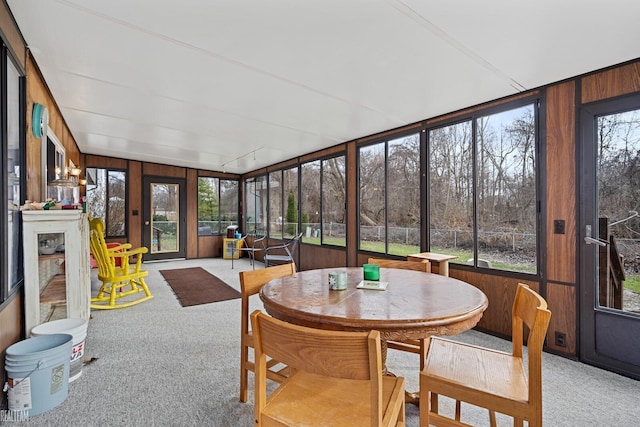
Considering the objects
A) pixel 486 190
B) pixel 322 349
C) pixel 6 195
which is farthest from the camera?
pixel 486 190

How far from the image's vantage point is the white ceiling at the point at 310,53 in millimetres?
1878

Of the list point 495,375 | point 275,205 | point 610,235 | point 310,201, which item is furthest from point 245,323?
point 275,205

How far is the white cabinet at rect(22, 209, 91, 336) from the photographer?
2.26 m

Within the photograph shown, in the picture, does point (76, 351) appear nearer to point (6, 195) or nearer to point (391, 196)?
point (6, 195)

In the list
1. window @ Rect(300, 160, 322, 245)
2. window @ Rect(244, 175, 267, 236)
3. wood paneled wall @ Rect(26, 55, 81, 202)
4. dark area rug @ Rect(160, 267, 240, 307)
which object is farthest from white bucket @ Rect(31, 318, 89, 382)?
A: window @ Rect(244, 175, 267, 236)

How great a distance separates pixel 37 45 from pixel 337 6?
2.34 metres

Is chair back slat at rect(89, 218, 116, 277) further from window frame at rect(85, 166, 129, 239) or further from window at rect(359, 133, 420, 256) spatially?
window frame at rect(85, 166, 129, 239)

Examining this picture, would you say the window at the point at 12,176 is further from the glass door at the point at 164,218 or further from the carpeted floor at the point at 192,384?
the glass door at the point at 164,218

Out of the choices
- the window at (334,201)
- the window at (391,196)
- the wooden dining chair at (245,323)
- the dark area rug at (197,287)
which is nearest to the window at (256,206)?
→ the dark area rug at (197,287)

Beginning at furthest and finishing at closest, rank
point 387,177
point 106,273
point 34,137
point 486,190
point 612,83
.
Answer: point 387,177
point 106,273
point 486,190
point 34,137
point 612,83

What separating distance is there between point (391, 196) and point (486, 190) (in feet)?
4.28

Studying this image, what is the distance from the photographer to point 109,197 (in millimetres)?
7301

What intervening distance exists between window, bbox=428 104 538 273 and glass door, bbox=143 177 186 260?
267 inches

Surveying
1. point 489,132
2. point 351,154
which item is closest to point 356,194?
point 351,154
